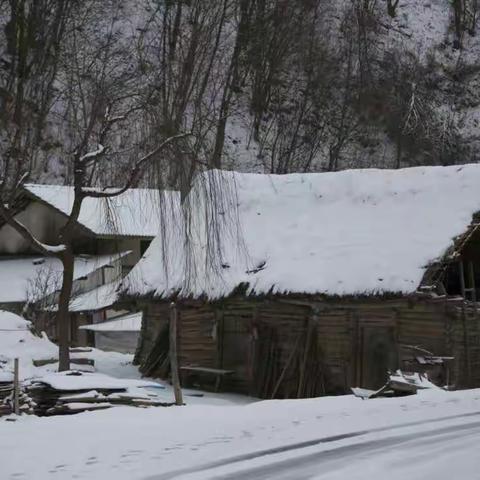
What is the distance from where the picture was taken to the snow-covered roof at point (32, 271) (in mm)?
32000

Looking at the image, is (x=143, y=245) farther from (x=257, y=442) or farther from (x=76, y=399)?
(x=257, y=442)

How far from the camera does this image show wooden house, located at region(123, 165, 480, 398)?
1820 cm

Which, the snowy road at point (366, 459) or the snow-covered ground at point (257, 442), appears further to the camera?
the snow-covered ground at point (257, 442)

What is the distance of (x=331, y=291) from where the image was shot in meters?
18.7

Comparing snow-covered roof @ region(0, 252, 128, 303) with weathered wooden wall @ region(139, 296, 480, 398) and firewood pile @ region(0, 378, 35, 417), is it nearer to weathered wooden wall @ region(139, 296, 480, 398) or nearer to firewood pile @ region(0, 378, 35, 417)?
weathered wooden wall @ region(139, 296, 480, 398)

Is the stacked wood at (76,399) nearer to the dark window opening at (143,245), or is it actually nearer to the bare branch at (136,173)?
the bare branch at (136,173)

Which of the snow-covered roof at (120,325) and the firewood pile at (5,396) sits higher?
the snow-covered roof at (120,325)

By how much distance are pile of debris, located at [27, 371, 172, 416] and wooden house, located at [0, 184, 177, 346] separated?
17.6 m

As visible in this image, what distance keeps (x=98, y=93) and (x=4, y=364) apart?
21.7 feet

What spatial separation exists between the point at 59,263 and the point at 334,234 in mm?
16732

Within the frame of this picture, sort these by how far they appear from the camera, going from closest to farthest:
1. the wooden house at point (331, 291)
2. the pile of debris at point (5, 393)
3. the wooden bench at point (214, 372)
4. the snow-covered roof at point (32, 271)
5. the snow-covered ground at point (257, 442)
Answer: the snow-covered ground at point (257, 442) < the pile of debris at point (5, 393) < the wooden house at point (331, 291) < the wooden bench at point (214, 372) < the snow-covered roof at point (32, 271)

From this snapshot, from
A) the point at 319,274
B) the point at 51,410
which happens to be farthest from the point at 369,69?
the point at 51,410

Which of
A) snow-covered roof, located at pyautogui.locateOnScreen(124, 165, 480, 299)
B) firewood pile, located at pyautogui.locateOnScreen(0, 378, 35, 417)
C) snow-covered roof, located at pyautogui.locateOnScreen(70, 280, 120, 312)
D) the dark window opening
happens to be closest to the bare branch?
snow-covered roof, located at pyautogui.locateOnScreen(124, 165, 480, 299)

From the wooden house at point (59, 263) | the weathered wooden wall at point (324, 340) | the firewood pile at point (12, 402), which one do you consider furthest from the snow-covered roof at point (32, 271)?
the firewood pile at point (12, 402)
